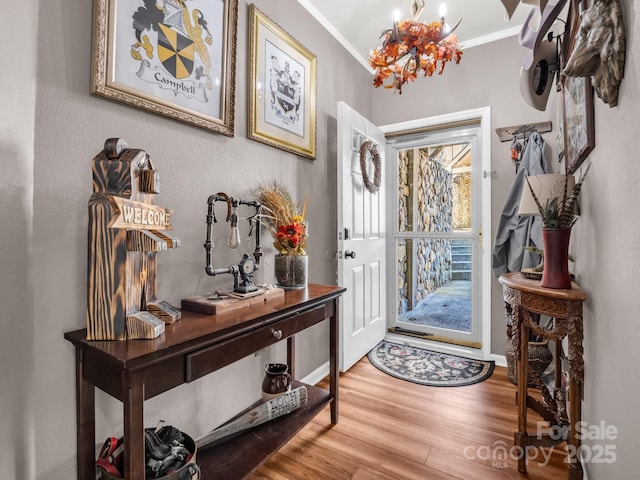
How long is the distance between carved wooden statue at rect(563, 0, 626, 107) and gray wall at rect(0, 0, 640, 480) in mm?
22

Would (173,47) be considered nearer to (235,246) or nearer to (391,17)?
(235,246)

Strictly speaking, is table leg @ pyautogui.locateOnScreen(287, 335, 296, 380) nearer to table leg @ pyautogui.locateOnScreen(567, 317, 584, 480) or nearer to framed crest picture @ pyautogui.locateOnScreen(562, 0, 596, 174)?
table leg @ pyautogui.locateOnScreen(567, 317, 584, 480)

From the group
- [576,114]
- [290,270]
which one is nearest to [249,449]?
[290,270]

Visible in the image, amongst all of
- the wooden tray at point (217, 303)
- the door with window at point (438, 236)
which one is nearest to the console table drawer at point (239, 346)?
the wooden tray at point (217, 303)

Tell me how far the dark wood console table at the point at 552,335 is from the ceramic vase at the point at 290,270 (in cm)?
108

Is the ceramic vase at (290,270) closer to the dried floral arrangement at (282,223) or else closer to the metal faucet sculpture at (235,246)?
the dried floral arrangement at (282,223)

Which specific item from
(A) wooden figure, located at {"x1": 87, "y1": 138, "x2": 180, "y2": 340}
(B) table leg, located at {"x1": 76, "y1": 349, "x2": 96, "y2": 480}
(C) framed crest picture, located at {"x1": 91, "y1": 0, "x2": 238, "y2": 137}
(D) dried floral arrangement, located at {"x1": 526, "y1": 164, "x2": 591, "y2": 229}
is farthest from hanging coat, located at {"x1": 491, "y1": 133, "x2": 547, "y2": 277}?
(B) table leg, located at {"x1": 76, "y1": 349, "x2": 96, "y2": 480}

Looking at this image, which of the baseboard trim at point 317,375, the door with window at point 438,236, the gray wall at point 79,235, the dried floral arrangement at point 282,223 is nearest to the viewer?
the gray wall at point 79,235

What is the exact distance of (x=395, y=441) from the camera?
5.56ft

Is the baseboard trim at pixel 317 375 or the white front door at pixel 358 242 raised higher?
the white front door at pixel 358 242

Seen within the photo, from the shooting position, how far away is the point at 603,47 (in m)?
0.83

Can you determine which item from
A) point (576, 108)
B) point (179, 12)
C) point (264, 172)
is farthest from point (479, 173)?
point (179, 12)

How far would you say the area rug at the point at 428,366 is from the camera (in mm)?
2393

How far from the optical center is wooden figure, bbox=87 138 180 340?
944 mm
